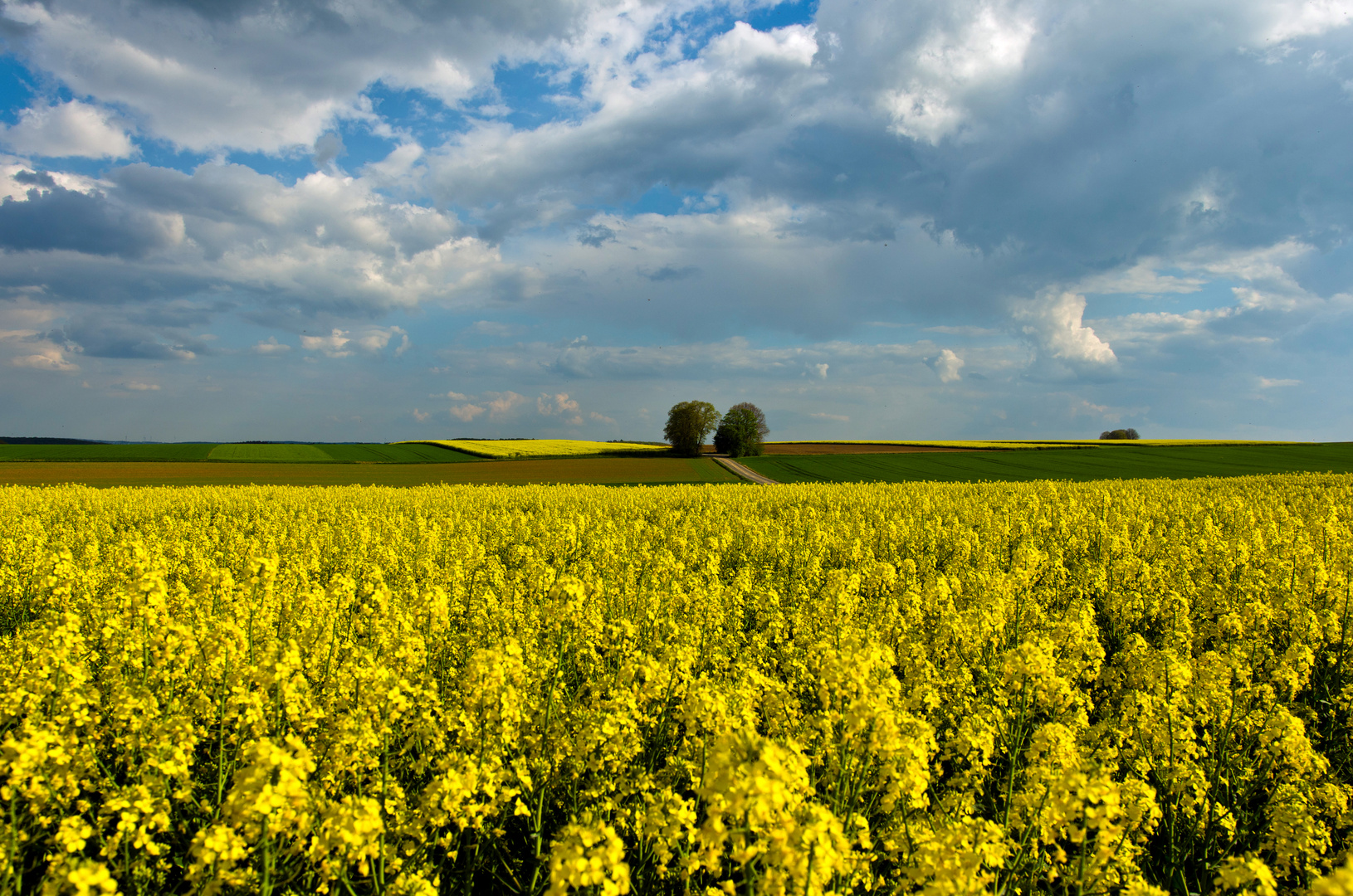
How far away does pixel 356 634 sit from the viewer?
24.0ft

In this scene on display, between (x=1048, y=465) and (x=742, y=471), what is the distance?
26352 millimetres

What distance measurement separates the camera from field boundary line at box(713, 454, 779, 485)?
4833cm

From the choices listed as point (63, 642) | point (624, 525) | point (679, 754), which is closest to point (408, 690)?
point (679, 754)

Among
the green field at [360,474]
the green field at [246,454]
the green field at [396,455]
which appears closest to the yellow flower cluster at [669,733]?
the green field at [360,474]

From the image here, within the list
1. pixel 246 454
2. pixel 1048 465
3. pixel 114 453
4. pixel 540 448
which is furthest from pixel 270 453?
pixel 1048 465

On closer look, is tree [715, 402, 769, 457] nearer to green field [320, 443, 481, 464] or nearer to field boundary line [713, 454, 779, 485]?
field boundary line [713, 454, 779, 485]

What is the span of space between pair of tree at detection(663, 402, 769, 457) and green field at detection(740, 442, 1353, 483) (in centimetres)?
821

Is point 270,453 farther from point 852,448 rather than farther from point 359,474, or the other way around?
point 852,448

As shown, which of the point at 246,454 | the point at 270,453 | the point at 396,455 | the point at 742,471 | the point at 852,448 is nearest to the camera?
the point at 742,471

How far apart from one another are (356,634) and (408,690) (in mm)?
3386

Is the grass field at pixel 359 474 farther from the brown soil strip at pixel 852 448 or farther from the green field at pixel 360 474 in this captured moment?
the brown soil strip at pixel 852 448

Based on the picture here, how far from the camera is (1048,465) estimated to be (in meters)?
52.2

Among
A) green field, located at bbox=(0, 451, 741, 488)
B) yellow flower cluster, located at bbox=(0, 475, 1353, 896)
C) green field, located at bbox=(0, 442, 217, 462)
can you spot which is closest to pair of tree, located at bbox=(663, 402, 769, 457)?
green field, located at bbox=(0, 451, 741, 488)

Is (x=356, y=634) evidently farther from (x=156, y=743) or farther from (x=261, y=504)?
(x=261, y=504)
